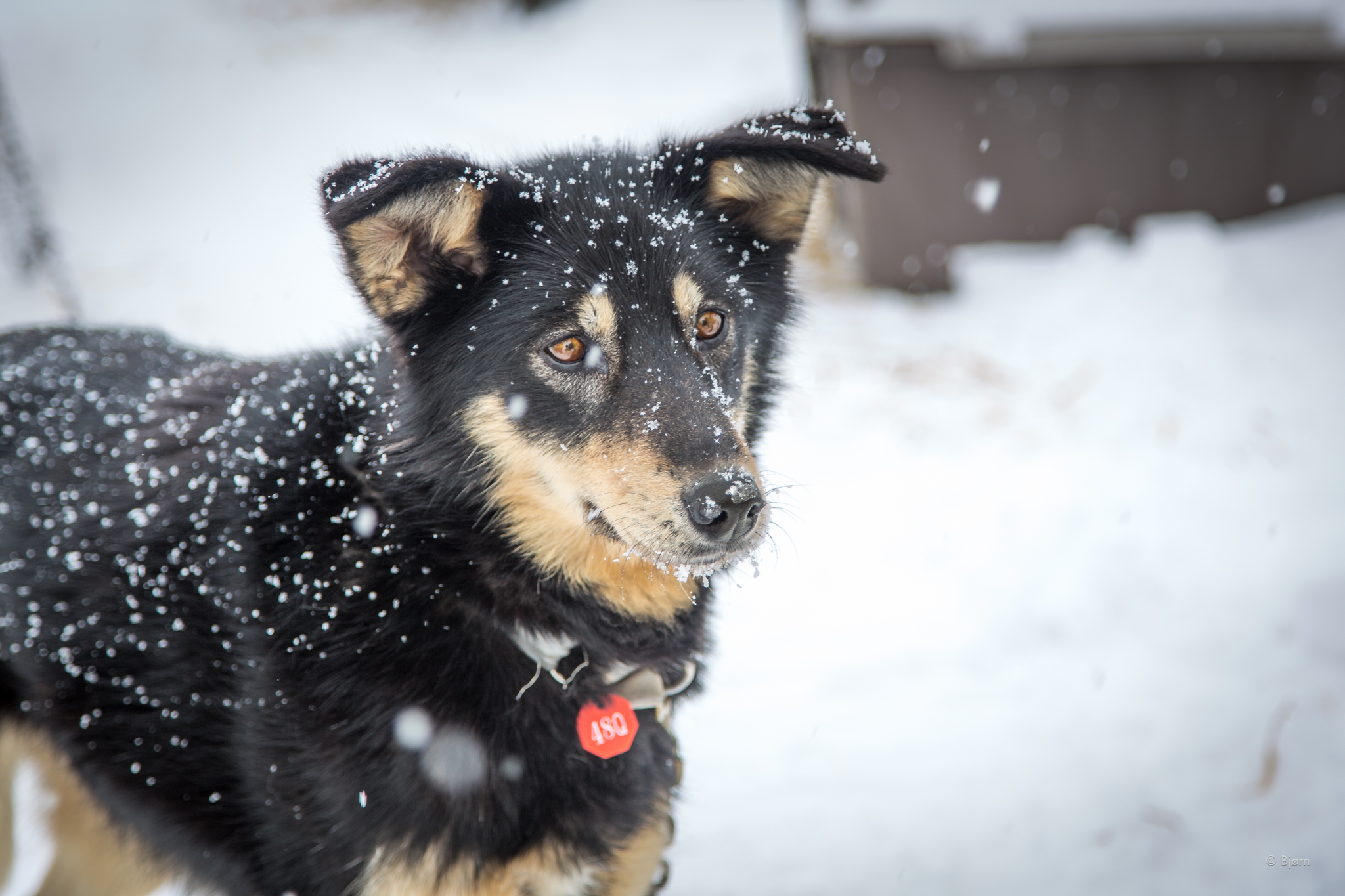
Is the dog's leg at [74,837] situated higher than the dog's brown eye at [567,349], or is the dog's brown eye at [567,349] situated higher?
the dog's brown eye at [567,349]

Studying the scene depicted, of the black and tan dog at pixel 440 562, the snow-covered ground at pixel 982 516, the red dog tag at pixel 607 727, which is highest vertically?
the black and tan dog at pixel 440 562

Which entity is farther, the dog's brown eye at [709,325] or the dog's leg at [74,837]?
the dog's leg at [74,837]

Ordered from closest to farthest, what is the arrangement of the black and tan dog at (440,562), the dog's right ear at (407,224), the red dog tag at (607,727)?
the dog's right ear at (407,224) → the black and tan dog at (440,562) → the red dog tag at (607,727)

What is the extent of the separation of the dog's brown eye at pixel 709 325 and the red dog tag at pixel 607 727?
1.03 metres

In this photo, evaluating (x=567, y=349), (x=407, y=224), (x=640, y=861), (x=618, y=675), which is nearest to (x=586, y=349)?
(x=567, y=349)

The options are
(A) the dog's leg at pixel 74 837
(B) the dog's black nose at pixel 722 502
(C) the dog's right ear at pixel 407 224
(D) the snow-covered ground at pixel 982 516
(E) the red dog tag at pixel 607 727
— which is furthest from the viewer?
(D) the snow-covered ground at pixel 982 516

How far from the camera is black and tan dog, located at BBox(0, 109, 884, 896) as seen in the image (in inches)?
80.0

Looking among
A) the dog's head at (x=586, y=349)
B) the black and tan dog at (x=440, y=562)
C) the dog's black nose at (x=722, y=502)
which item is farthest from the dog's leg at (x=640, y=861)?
the dog's black nose at (x=722, y=502)

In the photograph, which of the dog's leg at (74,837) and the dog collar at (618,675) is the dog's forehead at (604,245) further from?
the dog's leg at (74,837)

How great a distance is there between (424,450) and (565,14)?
10.5 meters

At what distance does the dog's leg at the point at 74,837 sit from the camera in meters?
2.36

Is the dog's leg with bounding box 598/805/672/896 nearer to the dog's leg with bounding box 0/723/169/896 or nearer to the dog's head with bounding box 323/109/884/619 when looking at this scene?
the dog's head with bounding box 323/109/884/619

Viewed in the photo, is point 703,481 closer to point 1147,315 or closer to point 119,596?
point 119,596

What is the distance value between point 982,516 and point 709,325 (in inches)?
114
